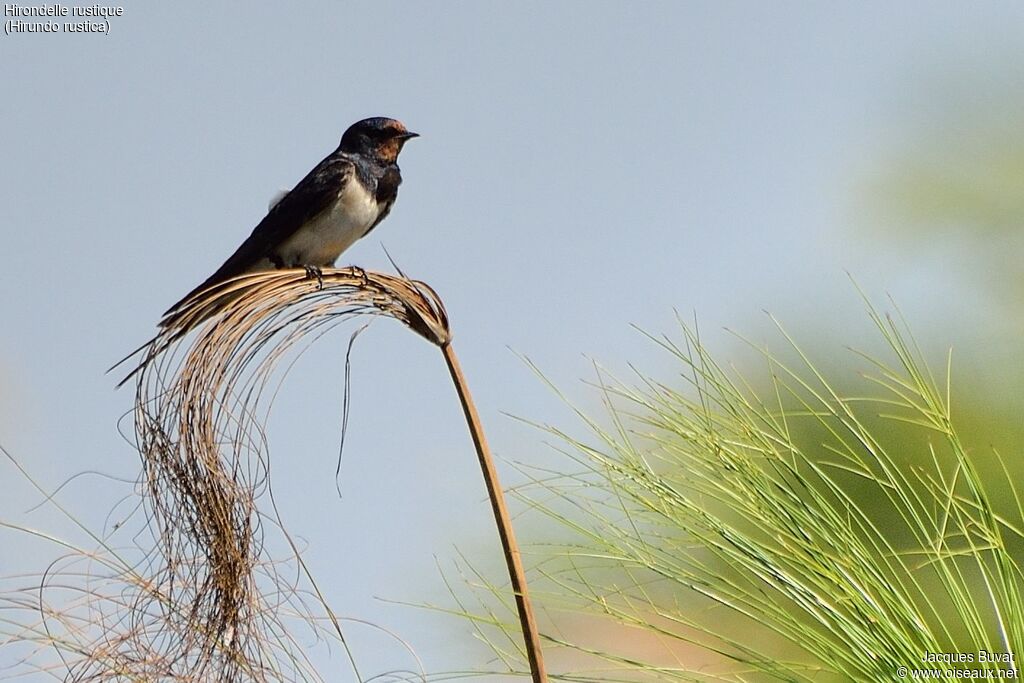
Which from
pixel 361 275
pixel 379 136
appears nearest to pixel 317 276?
pixel 361 275

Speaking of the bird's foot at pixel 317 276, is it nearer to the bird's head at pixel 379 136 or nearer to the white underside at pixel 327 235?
the white underside at pixel 327 235

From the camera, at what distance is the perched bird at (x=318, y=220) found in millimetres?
3785

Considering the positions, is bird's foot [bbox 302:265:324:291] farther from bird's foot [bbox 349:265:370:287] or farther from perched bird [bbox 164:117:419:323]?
perched bird [bbox 164:117:419:323]

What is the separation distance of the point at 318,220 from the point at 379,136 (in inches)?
22.8

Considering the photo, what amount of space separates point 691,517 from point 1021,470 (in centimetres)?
318

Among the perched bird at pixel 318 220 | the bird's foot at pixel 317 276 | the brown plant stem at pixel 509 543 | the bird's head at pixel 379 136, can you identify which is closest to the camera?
the brown plant stem at pixel 509 543

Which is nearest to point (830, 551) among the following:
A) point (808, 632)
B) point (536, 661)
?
point (808, 632)

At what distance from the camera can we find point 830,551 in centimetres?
197

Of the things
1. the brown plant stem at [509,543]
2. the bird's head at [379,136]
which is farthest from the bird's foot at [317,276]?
the bird's head at [379,136]

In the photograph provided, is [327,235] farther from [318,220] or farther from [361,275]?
[361,275]

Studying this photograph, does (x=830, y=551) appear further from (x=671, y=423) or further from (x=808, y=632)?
(x=671, y=423)

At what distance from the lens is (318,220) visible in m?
3.80

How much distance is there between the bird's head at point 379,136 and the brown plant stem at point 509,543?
8.26 feet

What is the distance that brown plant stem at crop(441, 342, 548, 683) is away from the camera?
1791 mm
